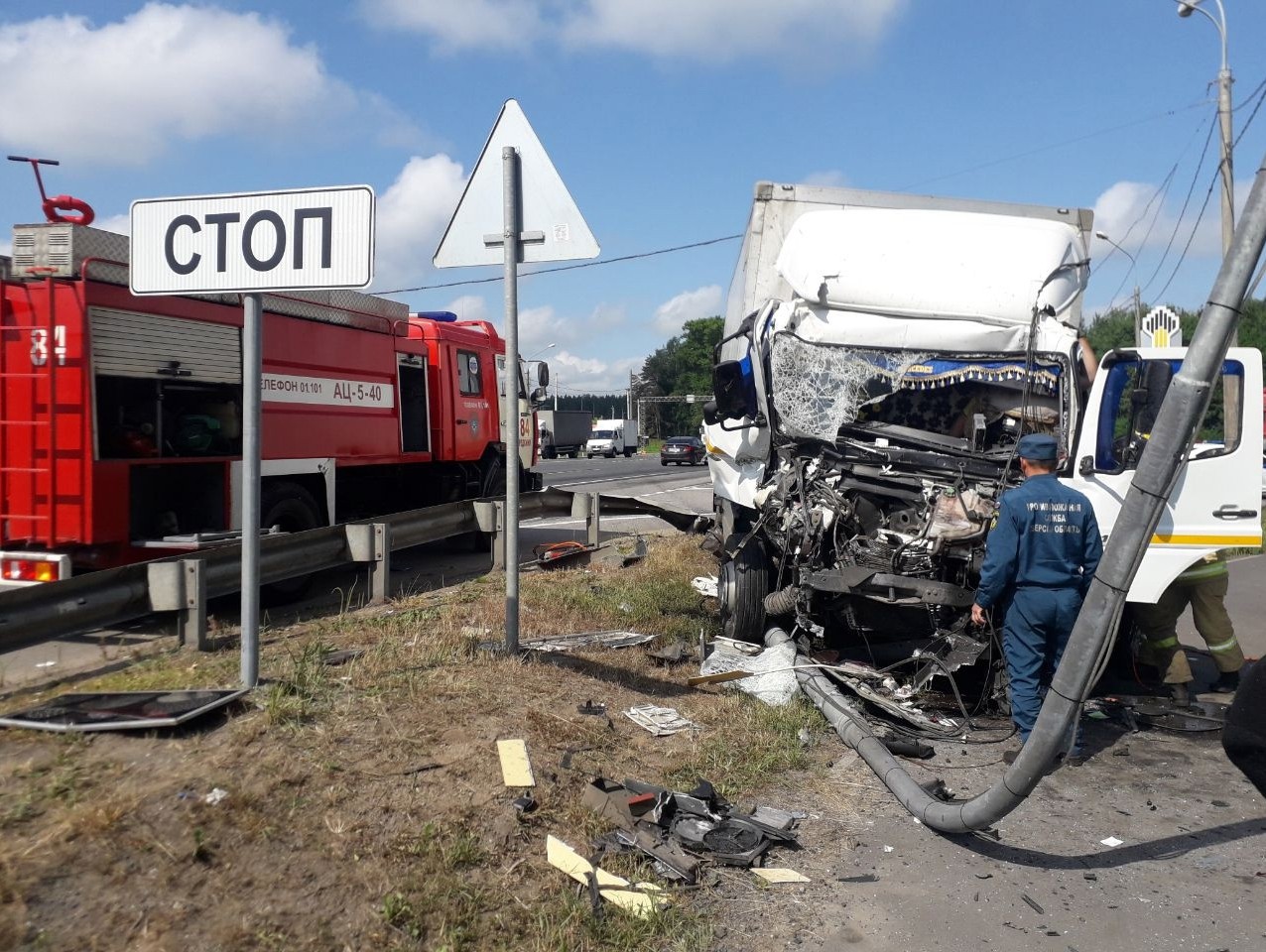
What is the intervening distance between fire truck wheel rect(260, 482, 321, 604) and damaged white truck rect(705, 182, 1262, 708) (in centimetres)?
382

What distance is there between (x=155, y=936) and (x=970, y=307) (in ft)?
20.2

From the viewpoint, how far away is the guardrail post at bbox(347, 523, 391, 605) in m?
8.02

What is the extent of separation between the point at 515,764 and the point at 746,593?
11.2ft

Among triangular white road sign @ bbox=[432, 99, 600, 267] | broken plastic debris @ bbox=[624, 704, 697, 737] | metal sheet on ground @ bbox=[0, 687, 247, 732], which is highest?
triangular white road sign @ bbox=[432, 99, 600, 267]

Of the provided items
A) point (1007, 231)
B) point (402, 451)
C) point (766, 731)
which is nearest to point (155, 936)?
point (766, 731)

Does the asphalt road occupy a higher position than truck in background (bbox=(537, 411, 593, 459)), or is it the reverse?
truck in background (bbox=(537, 411, 593, 459))

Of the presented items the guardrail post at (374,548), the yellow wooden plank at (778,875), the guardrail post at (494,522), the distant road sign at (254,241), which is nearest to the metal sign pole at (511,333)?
the distant road sign at (254,241)

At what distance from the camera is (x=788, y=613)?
23.8 feet

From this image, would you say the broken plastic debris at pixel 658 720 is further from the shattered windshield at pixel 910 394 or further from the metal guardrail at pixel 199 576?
the metal guardrail at pixel 199 576

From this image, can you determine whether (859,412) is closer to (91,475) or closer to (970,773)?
(970,773)

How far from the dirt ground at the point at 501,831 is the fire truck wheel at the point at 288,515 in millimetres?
3021

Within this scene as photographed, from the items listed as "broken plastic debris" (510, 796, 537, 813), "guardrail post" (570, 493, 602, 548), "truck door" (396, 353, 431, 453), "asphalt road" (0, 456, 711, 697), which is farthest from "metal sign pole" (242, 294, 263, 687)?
"guardrail post" (570, 493, 602, 548)

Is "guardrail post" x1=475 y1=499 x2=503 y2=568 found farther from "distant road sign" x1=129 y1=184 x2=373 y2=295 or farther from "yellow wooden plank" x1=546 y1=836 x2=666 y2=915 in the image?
"yellow wooden plank" x1=546 y1=836 x2=666 y2=915

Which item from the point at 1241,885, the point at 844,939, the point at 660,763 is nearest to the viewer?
the point at 844,939
